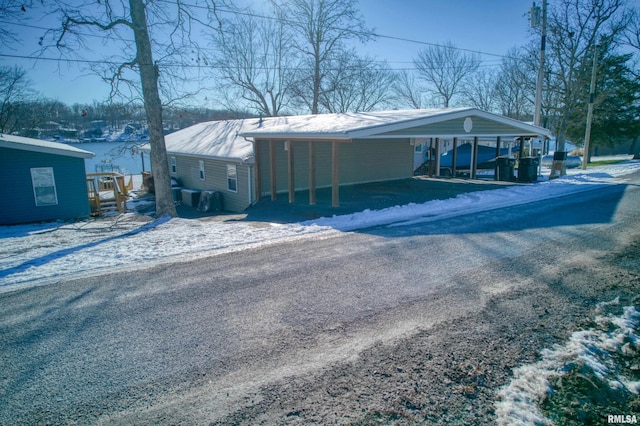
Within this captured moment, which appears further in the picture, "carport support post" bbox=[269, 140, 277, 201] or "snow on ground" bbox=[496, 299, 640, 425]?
"carport support post" bbox=[269, 140, 277, 201]

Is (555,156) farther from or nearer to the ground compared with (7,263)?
farther from the ground

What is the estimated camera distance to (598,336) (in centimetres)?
381

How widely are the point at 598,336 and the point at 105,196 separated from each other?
19.3 m

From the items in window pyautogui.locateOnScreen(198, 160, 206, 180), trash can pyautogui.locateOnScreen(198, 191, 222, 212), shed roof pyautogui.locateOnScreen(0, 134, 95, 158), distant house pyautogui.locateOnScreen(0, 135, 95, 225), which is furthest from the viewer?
window pyautogui.locateOnScreen(198, 160, 206, 180)

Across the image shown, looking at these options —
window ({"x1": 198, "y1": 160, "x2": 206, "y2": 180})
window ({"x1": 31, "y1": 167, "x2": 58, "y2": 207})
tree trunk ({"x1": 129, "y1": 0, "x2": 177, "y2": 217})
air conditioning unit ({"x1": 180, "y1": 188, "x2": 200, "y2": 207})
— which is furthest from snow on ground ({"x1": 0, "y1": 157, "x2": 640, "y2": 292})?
window ({"x1": 198, "y1": 160, "x2": 206, "y2": 180})

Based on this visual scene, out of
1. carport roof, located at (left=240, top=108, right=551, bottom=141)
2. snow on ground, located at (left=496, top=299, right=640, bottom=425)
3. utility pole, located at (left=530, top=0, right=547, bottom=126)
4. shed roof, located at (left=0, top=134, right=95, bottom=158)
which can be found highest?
utility pole, located at (left=530, top=0, right=547, bottom=126)

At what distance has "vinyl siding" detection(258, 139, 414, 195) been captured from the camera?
1453 cm

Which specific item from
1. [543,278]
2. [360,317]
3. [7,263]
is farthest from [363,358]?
[7,263]

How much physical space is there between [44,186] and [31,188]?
388mm

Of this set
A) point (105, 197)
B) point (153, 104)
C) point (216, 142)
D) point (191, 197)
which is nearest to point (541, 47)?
point (216, 142)

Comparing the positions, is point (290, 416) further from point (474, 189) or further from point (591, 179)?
point (591, 179)

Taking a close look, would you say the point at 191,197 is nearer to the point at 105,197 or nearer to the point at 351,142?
the point at 105,197

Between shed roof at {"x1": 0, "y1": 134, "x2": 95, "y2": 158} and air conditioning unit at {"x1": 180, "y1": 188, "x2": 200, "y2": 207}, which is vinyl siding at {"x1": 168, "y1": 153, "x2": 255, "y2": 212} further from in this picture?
shed roof at {"x1": 0, "y1": 134, "x2": 95, "y2": 158}

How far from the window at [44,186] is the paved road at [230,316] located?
10178 mm
